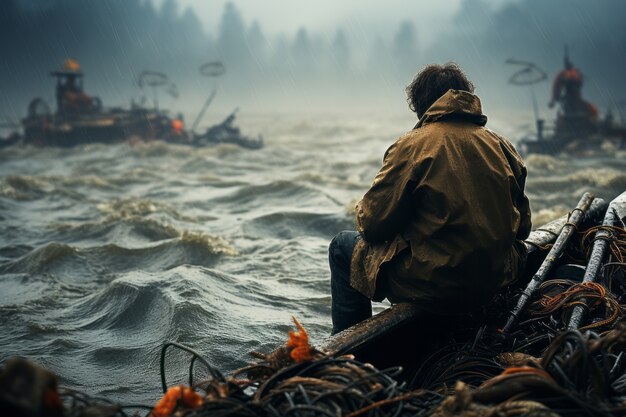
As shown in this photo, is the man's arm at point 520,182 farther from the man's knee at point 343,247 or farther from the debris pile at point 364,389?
the man's knee at point 343,247

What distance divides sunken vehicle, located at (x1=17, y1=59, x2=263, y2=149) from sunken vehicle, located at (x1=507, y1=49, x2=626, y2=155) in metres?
12.7

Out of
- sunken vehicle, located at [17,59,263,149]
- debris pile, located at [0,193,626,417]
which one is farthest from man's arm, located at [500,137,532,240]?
sunken vehicle, located at [17,59,263,149]

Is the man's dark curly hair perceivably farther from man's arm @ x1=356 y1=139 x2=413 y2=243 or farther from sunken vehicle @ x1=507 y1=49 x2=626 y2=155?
sunken vehicle @ x1=507 y1=49 x2=626 y2=155

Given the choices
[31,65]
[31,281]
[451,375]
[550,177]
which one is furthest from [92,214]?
[31,65]

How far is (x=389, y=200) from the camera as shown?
10.3ft

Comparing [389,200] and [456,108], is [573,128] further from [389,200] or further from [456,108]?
[389,200]

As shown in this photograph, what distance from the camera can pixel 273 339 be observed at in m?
6.18

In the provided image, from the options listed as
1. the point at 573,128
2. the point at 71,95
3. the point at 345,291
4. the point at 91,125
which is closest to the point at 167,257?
the point at 345,291

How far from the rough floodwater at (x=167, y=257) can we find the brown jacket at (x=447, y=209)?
278cm

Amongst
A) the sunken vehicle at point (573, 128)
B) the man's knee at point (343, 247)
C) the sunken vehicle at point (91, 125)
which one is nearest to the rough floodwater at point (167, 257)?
the sunken vehicle at point (573, 128)

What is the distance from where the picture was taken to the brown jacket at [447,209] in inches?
118

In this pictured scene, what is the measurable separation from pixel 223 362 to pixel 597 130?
25.0 m

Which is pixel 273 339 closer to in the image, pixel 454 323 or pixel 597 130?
pixel 454 323

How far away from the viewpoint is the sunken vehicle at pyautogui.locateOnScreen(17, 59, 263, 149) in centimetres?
2947
